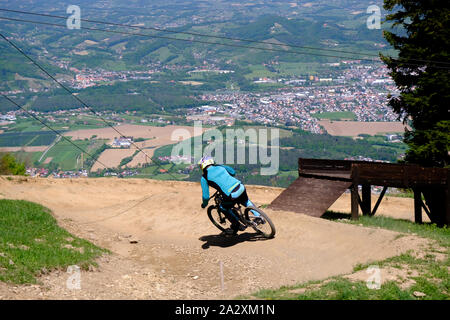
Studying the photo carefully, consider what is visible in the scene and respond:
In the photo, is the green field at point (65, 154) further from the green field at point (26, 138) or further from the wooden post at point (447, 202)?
the wooden post at point (447, 202)

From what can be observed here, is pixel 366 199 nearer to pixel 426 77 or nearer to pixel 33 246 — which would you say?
pixel 426 77

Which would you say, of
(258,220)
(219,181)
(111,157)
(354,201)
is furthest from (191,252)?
(111,157)

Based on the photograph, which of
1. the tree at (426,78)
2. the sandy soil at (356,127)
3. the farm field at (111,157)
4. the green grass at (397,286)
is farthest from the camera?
the sandy soil at (356,127)

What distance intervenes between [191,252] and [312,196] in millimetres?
3853

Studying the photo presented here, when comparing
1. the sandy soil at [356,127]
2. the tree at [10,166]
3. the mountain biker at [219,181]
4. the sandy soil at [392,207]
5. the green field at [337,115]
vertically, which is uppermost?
the mountain biker at [219,181]

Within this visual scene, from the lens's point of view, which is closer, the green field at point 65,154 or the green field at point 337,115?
the green field at point 65,154

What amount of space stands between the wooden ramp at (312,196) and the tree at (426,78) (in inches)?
328

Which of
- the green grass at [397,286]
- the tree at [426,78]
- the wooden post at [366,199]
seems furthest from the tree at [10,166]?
the green grass at [397,286]

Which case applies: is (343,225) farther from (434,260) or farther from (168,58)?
(168,58)

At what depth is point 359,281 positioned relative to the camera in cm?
748

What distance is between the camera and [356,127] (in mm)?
90188

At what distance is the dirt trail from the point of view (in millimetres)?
8555

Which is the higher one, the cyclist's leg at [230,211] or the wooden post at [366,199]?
the cyclist's leg at [230,211]

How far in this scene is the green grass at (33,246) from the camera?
27.1ft
